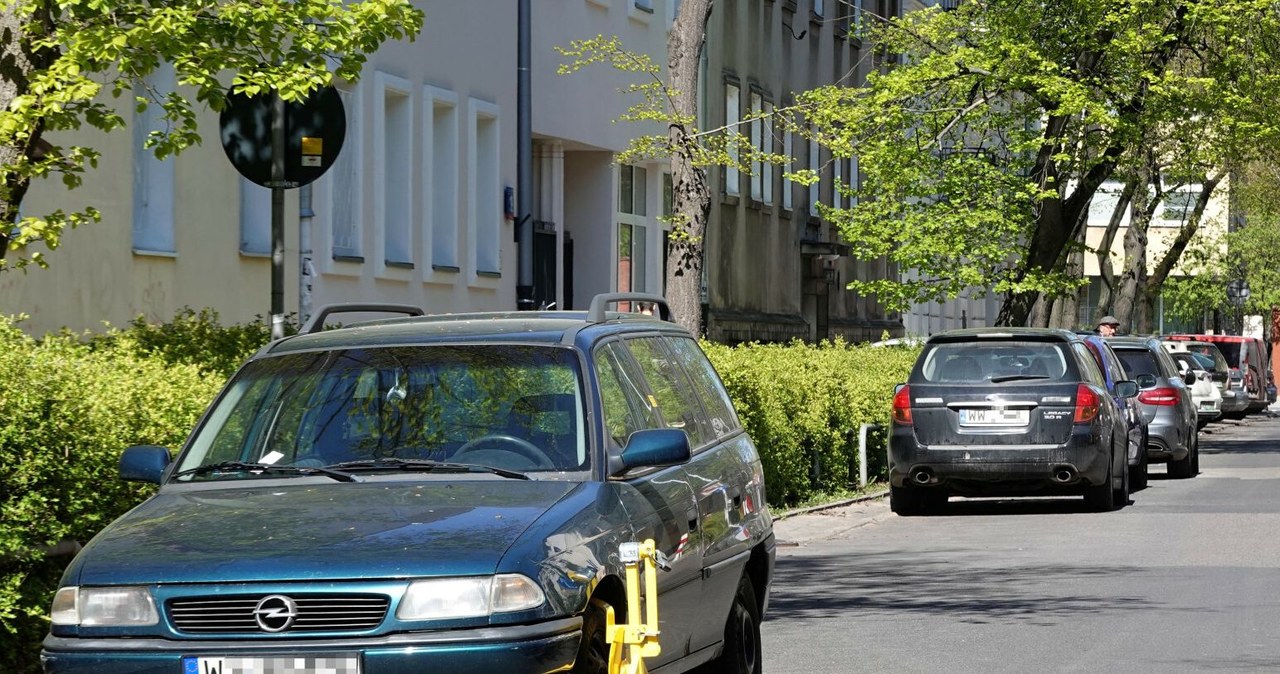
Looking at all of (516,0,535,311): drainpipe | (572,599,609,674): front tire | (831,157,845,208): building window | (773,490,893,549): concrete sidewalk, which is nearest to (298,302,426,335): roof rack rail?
(572,599,609,674): front tire

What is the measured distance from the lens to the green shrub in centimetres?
892

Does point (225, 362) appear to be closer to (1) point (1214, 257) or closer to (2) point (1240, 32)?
(2) point (1240, 32)

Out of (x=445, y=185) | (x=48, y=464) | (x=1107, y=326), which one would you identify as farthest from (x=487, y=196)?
(x=48, y=464)

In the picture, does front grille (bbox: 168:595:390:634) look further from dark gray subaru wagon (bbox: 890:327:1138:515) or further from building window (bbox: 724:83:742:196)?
building window (bbox: 724:83:742:196)

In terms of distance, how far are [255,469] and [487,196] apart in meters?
21.7

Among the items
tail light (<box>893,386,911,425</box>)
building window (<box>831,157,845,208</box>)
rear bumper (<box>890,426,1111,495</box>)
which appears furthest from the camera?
building window (<box>831,157,845,208</box>)

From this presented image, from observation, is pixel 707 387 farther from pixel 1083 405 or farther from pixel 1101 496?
pixel 1101 496

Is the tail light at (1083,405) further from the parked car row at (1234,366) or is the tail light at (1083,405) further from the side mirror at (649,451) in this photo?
the parked car row at (1234,366)

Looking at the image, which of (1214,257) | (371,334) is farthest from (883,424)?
(1214,257)

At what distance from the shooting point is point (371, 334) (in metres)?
8.48

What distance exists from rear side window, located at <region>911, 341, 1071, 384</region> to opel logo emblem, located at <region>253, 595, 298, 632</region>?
47.9 ft

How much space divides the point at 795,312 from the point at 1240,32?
13523 mm

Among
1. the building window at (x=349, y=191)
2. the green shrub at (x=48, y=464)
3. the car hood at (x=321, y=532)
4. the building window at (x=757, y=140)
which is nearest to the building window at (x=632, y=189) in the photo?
the building window at (x=757, y=140)

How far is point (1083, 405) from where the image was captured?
2038 cm
